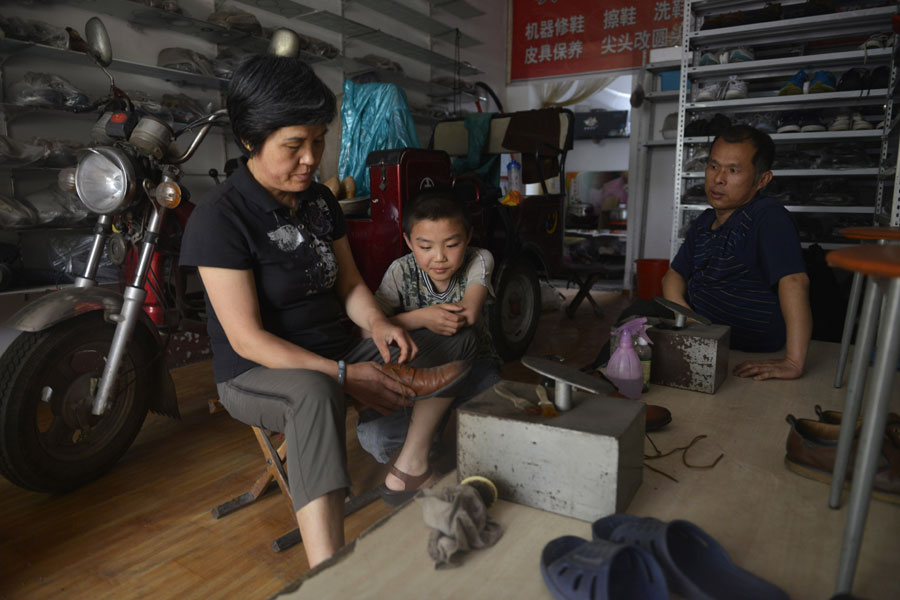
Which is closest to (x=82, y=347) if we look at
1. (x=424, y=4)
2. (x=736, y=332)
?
(x=736, y=332)

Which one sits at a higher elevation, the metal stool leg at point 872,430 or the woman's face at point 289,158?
the woman's face at point 289,158

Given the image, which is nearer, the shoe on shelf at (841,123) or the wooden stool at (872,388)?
the wooden stool at (872,388)

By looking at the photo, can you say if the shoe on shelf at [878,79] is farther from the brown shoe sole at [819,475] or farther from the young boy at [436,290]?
the brown shoe sole at [819,475]

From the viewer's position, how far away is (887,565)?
79cm

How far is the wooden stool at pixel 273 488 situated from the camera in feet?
5.19

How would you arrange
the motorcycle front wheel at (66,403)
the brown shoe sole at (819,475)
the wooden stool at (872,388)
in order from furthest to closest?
the motorcycle front wheel at (66,403), the brown shoe sole at (819,475), the wooden stool at (872,388)

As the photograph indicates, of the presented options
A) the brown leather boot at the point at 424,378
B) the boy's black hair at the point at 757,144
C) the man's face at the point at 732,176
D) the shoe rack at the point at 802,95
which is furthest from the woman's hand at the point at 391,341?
the shoe rack at the point at 802,95

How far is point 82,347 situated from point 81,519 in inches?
21.0

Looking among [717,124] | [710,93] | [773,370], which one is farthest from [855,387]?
[710,93]

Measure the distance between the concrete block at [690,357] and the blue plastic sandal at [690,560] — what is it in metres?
0.76

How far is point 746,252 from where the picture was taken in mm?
1835

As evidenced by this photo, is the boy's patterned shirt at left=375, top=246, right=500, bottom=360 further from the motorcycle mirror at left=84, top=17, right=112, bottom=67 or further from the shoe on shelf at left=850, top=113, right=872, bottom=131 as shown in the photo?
the shoe on shelf at left=850, top=113, right=872, bottom=131

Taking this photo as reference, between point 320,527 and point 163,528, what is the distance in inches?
33.0

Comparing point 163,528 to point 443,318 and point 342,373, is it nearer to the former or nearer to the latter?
point 342,373
